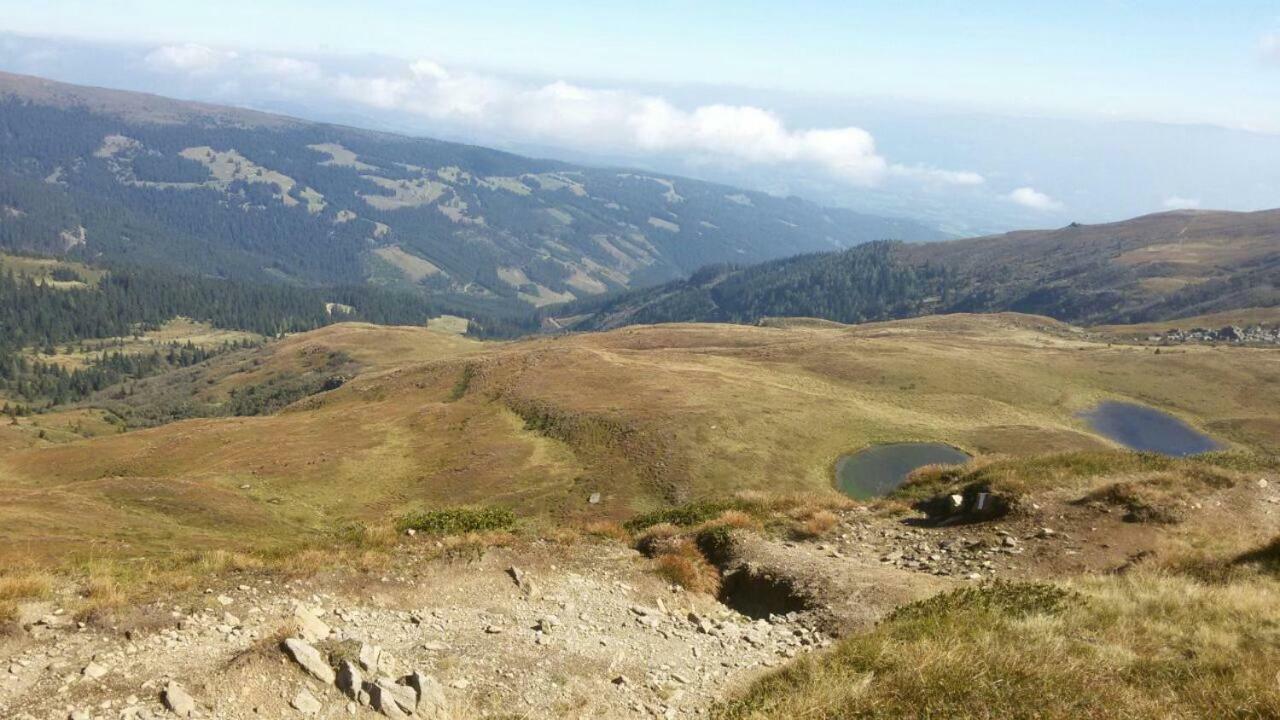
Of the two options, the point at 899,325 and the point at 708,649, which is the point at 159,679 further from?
the point at 899,325

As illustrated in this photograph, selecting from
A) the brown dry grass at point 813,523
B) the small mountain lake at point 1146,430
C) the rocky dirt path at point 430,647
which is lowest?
the small mountain lake at point 1146,430

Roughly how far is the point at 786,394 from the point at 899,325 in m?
115

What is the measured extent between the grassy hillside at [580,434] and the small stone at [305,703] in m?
25.7

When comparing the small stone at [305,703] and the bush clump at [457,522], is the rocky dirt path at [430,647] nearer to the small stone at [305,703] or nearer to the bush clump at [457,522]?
the small stone at [305,703]

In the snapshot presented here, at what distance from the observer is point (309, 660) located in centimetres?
1283

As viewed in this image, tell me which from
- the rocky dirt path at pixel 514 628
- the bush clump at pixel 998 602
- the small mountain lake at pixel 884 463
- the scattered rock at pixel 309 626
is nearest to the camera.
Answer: the rocky dirt path at pixel 514 628

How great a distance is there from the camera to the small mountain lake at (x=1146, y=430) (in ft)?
235

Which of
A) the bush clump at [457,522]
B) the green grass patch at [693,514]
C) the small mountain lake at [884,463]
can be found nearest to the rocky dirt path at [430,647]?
the bush clump at [457,522]

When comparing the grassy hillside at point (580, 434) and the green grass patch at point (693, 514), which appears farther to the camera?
the grassy hillside at point (580, 434)

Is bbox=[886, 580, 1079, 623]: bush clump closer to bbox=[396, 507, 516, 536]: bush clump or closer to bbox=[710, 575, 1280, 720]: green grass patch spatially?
bbox=[710, 575, 1280, 720]: green grass patch

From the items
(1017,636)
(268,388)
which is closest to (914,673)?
(1017,636)

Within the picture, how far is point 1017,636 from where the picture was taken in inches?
528

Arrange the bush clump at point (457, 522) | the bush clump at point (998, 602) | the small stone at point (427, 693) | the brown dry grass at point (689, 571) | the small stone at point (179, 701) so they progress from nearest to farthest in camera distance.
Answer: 1. the small stone at point (179, 701)
2. the small stone at point (427, 693)
3. the bush clump at point (998, 602)
4. the brown dry grass at point (689, 571)
5. the bush clump at point (457, 522)

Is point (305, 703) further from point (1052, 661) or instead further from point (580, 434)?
point (580, 434)
